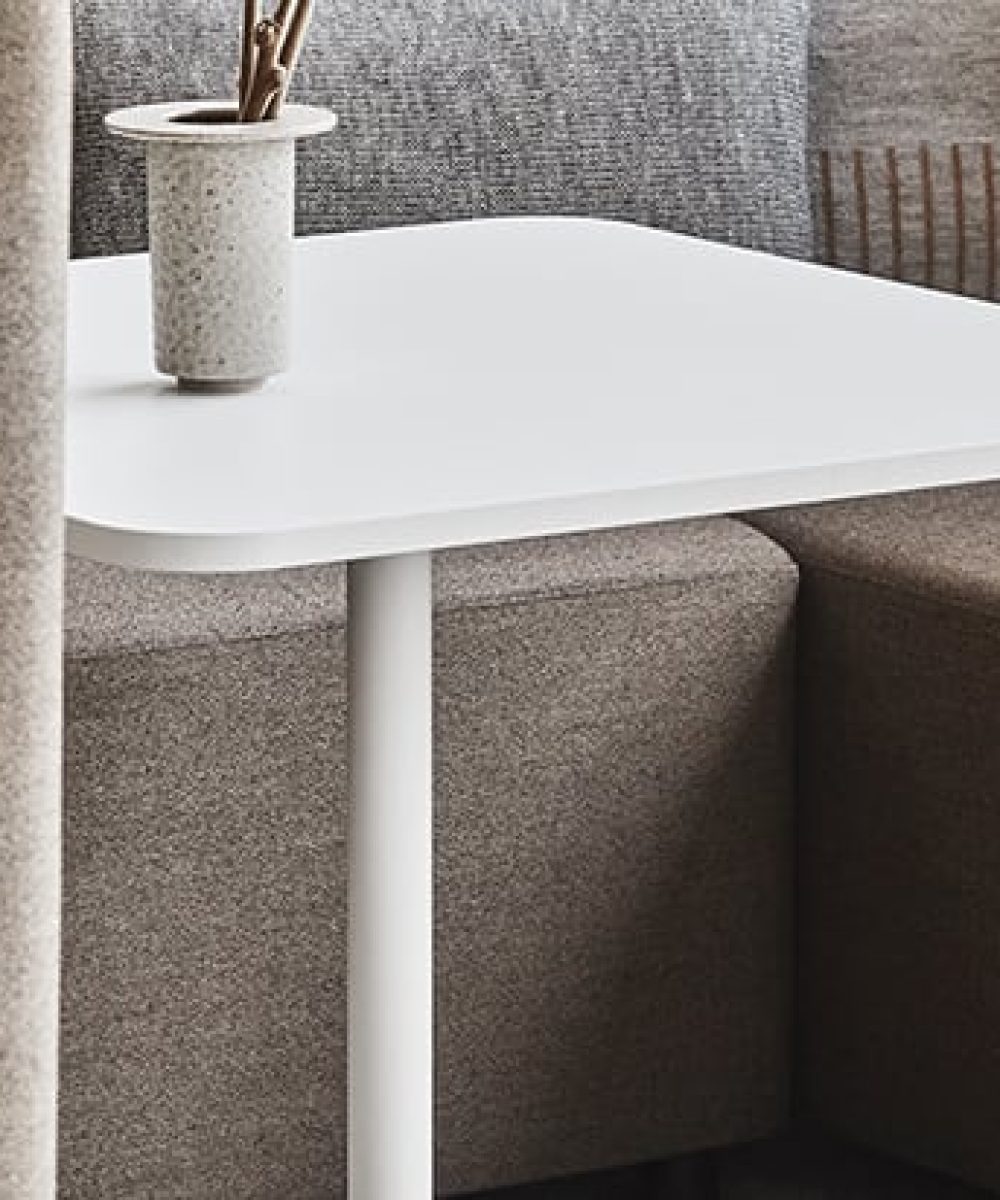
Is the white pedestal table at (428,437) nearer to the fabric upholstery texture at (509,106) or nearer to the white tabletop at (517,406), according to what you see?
the white tabletop at (517,406)

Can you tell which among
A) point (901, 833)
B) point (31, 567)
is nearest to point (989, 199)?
point (901, 833)

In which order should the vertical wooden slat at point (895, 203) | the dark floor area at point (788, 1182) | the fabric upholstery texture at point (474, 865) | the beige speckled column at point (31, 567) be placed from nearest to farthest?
the beige speckled column at point (31, 567) < the fabric upholstery texture at point (474, 865) < the dark floor area at point (788, 1182) < the vertical wooden slat at point (895, 203)

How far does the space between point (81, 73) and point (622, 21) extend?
449mm

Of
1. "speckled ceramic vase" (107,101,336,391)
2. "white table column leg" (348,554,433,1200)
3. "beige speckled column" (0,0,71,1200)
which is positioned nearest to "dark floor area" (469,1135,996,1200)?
"white table column leg" (348,554,433,1200)

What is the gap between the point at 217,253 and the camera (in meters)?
1.45

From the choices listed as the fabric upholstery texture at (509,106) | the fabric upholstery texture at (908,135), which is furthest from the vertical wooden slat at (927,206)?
the fabric upholstery texture at (509,106)

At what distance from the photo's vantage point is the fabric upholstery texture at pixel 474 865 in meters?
1.81

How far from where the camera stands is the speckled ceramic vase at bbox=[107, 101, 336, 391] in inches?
57.0

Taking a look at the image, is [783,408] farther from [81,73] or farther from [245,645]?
[81,73]

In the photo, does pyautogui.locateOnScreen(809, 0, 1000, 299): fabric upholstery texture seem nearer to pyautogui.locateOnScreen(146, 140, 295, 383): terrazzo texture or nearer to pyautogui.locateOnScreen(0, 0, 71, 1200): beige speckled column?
pyautogui.locateOnScreen(146, 140, 295, 383): terrazzo texture

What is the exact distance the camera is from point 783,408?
1455mm

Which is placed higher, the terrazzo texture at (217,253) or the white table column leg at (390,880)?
the terrazzo texture at (217,253)

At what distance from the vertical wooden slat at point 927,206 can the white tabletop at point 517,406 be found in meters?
0.72

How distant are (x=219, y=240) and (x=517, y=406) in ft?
0.51
